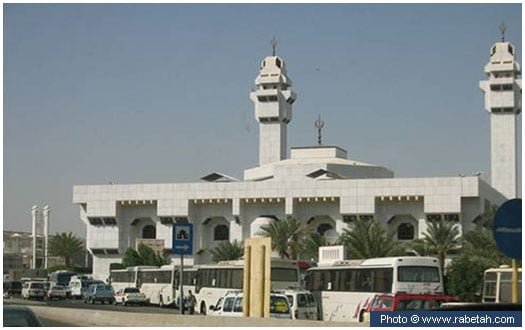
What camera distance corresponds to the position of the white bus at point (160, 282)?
Answer: 40.3 m

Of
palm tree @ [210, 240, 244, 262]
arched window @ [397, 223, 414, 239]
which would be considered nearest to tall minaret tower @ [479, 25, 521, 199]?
arched window @ [397, 223, 414, 239]

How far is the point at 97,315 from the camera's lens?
20.2 m

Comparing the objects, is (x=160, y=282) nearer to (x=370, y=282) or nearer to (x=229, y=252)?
(x=229, y=252)

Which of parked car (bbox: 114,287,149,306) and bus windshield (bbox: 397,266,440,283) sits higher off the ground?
bus windshield (bbox: 397,266,440,283)

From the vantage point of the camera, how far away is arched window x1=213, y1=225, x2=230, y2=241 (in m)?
75.7

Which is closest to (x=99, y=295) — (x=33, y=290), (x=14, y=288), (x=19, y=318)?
(x=33, y=290)

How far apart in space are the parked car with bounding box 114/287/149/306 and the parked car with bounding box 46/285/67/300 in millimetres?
5659

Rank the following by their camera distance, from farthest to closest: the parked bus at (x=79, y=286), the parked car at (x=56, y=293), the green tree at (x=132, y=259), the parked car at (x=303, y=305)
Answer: the green tree at (x=132, y=259) < the parked bus at (x=79, y=286) < the parked car at (x=56, y=293) < the parked car at (x=303, y=305)

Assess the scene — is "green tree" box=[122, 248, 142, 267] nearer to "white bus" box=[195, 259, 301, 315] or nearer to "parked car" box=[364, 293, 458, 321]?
"white bus" box=[195, 259, 301, 315]

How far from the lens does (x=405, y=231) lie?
2768 inches

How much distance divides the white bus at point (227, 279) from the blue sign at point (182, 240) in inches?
453

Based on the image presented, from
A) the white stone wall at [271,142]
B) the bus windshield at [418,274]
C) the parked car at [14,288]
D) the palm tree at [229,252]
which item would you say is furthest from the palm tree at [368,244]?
the white stone wall at [271,142]

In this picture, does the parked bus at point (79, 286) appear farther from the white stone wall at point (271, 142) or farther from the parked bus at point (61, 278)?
the white stone wall at point (271, 142)

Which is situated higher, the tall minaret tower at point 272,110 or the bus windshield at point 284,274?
the tall minaret tower at point 272,110
